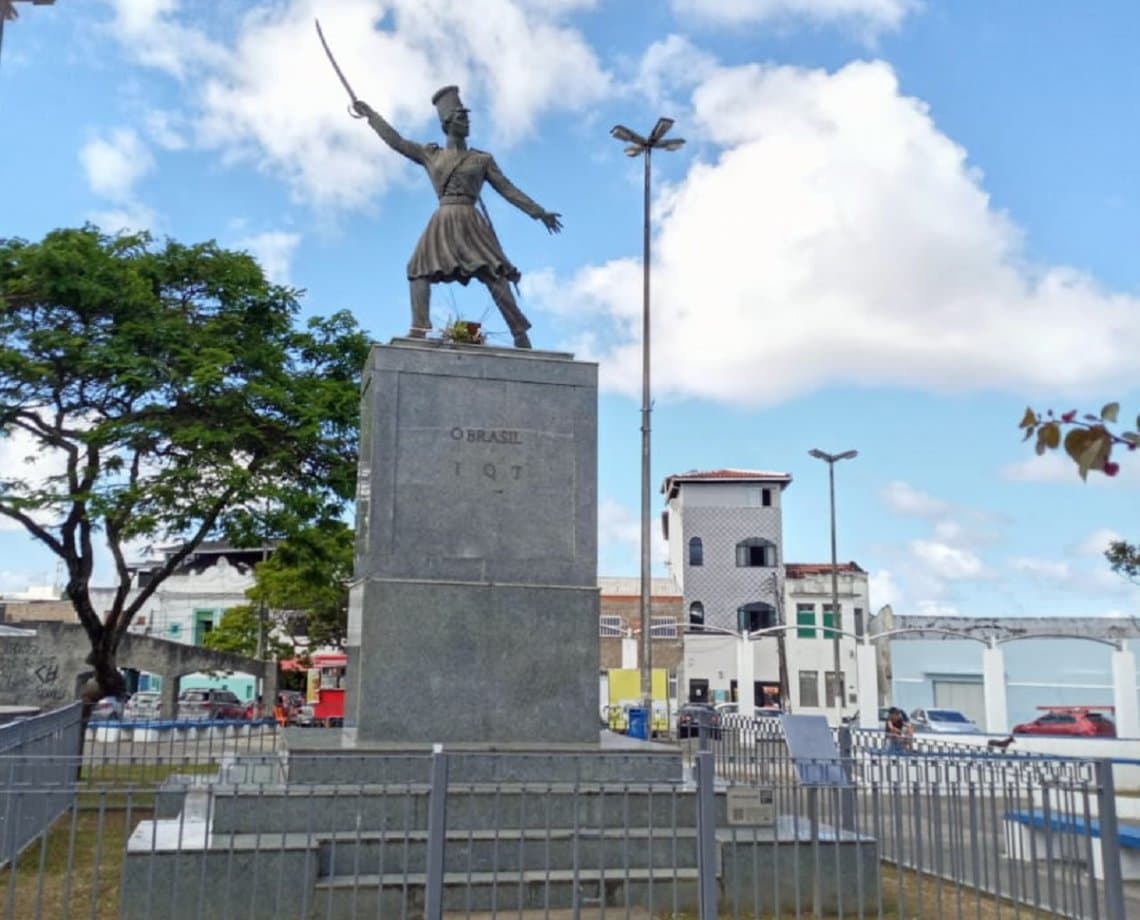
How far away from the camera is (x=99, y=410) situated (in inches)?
648

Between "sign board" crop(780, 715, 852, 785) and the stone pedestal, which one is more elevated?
the stone pedestal

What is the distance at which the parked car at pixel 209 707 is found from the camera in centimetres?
3459

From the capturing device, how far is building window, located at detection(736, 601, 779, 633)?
4694 centimetres

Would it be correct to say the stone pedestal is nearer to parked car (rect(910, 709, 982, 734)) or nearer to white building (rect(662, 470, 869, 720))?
parked car (rect(910, 709, 982, 734))

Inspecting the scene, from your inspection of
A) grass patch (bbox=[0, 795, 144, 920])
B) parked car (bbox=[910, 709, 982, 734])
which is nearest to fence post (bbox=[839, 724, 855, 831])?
grass patch (bbox=[0, 795, 144, 920])

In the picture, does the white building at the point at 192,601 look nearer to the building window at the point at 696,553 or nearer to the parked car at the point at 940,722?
the building window at the point at 696,553

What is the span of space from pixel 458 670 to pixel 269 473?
8.52 metres

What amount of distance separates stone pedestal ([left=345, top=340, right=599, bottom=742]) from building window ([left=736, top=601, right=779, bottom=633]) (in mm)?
38133

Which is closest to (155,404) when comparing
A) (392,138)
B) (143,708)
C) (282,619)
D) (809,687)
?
(392,138)

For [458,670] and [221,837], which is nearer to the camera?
[221,837]

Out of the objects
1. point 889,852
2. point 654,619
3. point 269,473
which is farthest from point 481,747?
point 654,619

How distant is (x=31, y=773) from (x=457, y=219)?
6309mm

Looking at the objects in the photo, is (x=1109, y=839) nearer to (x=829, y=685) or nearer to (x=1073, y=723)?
(x=1073, y=723)

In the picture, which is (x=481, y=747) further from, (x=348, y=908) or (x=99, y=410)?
(x=99, y=410)
